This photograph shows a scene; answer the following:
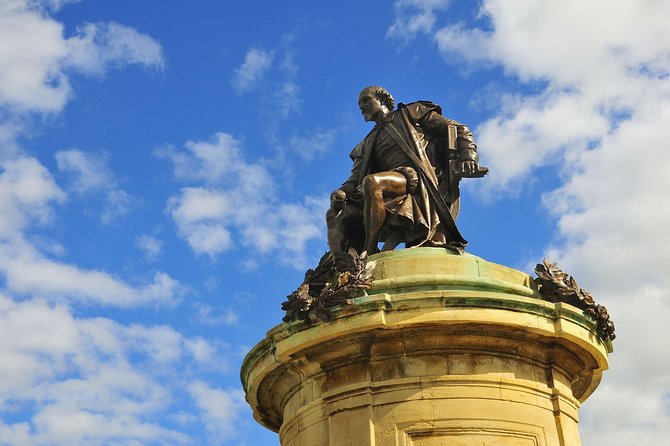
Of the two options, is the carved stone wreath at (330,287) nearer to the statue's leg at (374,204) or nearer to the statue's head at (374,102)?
the statue's leg at (374,204)

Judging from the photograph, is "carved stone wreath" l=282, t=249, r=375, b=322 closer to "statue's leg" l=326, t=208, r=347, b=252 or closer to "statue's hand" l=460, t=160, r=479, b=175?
"statue's leg" l=326, t=208, r=347, b=252

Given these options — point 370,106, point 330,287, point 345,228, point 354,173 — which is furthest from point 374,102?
point 330,287

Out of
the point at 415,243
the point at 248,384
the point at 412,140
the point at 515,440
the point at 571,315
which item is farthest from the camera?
the point at 412,140

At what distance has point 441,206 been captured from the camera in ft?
43.5

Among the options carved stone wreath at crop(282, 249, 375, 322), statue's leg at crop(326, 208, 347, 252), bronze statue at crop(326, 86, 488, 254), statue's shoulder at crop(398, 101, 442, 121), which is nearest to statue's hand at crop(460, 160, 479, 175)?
bronze statue at crop(326, 86, 488, 254)

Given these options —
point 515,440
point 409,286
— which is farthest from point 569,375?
point 409,286

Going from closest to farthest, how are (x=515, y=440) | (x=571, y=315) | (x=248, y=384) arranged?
(x=515, y=440) < (x=571, y=315) < (x=248, y=384)

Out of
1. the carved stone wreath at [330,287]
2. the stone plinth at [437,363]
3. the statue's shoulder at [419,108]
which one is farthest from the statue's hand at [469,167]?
the carved stone wreath at [330,287]

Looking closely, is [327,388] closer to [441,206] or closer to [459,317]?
[459,317]

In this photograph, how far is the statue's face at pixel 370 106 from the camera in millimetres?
14516

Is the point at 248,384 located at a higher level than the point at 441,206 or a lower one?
lower

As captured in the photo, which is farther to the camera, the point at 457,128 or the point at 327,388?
the point at 457,128

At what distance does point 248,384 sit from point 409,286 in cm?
271

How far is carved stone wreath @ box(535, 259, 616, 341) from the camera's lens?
11438mm
